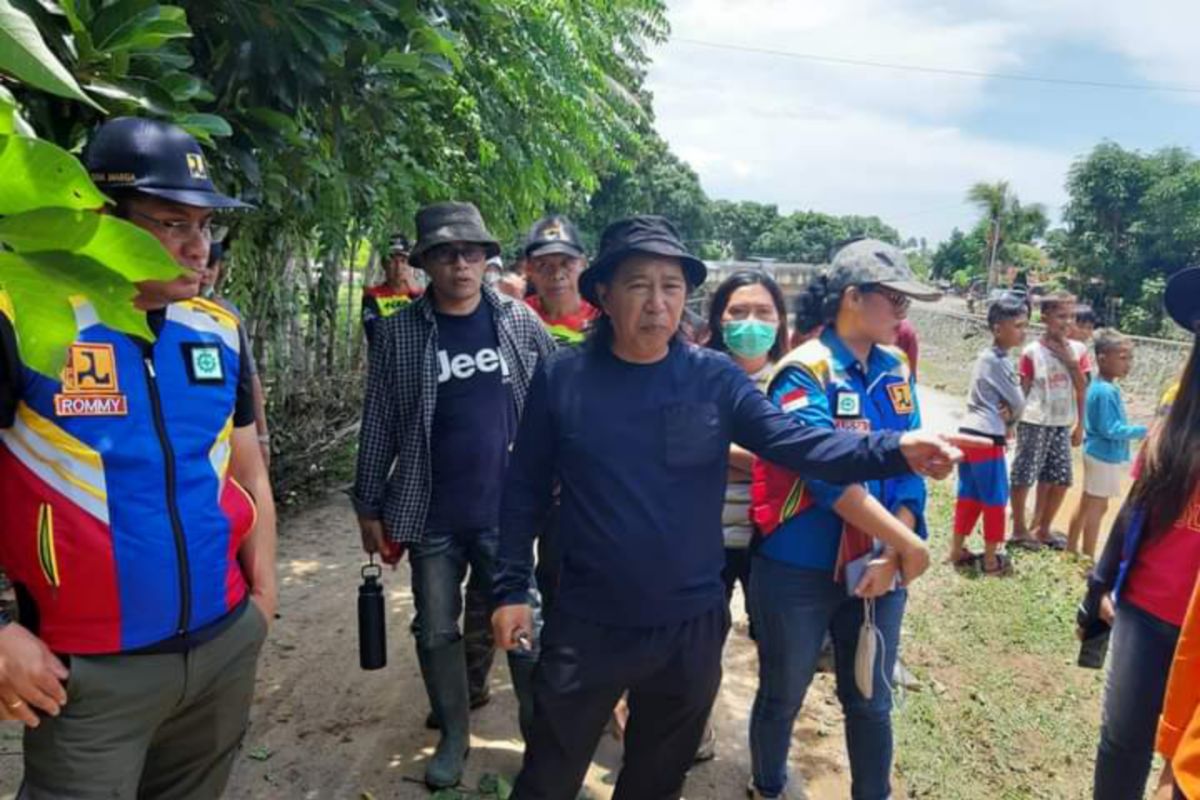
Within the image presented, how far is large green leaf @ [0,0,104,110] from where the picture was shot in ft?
2.47

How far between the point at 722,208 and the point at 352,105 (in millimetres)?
71345

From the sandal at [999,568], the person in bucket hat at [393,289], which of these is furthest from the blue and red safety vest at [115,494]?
the sandal at [999,568]

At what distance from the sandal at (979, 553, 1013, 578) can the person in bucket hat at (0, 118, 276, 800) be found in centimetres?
503

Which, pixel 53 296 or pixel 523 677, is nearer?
pixel 53 296

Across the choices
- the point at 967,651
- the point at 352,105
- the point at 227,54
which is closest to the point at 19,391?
the point at 227,54

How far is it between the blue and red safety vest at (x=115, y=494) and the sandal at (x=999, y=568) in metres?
5.11

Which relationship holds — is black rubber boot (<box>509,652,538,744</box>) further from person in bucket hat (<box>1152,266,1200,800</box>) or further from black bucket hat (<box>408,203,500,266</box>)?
person in bucket hat (<box>1152,266,1200,800</box>)

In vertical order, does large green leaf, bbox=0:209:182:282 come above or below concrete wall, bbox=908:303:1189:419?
above

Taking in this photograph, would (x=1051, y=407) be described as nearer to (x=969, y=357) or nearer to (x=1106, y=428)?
(x=1106, y=428)

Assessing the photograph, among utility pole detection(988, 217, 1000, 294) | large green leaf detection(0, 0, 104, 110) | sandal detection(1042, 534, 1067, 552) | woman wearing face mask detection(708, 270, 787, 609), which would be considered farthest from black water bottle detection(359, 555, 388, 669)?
utility pole detection(988, 217, 1000, 294)

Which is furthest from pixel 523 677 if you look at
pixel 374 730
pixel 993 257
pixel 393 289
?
pixel 993 257

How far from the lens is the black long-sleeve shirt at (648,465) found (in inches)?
81.1

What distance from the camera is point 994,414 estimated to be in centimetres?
534

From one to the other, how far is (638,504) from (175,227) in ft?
4.01
